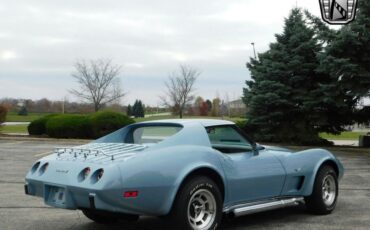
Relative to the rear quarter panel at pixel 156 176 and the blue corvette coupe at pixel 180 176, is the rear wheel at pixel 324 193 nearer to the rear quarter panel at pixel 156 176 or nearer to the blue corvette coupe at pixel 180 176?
the blue corvette coupe at pixel 180 176

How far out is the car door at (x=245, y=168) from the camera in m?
6.25

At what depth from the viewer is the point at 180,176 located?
5.62 metres

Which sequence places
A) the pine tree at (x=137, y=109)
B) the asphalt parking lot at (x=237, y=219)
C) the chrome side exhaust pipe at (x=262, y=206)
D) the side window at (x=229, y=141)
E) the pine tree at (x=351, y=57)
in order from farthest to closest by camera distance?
the pine tree at (x=137, y=109)
the pine tree at (x=351, y=57)
the side window at (x=229, y=141)
the asphalt parking lot at (x=237, y=219)
the chrome side exhaust pipe at (x=262, y=206)

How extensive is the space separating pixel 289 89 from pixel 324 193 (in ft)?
47.9

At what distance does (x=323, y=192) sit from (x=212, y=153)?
88.1 inches

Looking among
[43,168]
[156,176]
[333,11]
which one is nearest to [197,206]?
[156,176]

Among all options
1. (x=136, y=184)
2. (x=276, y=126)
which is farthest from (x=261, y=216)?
(x=276, y=126)

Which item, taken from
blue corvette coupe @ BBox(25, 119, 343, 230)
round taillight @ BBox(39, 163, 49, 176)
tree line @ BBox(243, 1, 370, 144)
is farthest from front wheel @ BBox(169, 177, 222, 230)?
tree line @ BBox(243, 1, 370, 144)

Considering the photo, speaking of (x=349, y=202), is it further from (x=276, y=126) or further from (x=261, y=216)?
(x=276, y=126)

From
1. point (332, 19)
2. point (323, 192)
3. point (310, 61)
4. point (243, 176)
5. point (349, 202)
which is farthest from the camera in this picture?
point (310, 61)

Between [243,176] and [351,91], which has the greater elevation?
[351,91]

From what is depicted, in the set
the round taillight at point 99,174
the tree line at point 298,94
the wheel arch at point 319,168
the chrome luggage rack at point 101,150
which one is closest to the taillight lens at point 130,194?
the round taillight at point 99,174

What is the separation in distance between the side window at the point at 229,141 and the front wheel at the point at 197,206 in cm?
104

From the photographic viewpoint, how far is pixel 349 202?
8.33 metres
